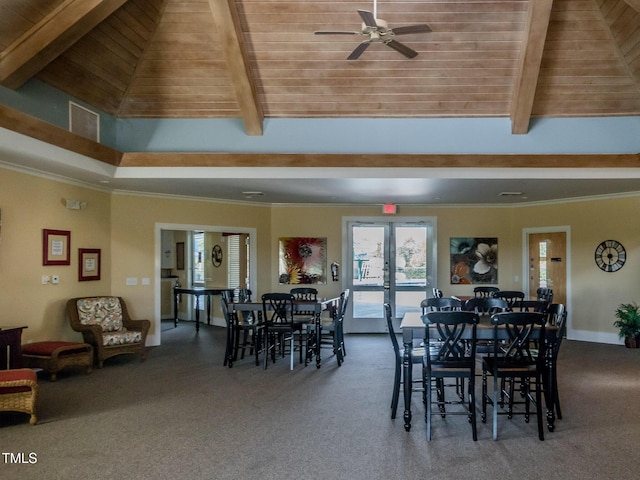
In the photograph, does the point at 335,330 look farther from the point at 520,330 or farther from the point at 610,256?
the point at 610,256

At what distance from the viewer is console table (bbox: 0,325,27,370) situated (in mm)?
5176

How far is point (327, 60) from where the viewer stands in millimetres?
6309

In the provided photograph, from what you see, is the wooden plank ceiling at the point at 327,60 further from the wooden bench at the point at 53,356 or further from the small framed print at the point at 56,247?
the wooden bench at the point at 53,356

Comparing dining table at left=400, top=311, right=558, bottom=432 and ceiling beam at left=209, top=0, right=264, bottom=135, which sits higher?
ceiling beam at left=209, top=0, right=264, bottom=135

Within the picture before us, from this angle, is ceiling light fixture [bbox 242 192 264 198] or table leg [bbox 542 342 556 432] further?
ceiling light fixture [bbox 242 192 264 198]

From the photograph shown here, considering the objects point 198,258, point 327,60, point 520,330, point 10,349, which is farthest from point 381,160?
point 198,258

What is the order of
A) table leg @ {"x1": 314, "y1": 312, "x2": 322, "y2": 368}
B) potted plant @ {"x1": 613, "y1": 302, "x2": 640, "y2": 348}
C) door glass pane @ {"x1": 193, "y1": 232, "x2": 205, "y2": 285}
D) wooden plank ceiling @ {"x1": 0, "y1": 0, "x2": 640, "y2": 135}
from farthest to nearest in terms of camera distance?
door glass pane @ {"x1": 193, "y1": 232, "x2": 205, "y2": 285}, potted plant @ {"x1": 613, "y1": 302, "x2": 640, "y2": 348}, table leg @ {"x1": 314, "y1": 312, "x2": 322, "y2": 368}, wooden plank ceiling @ {"x1": 0, "y1": 0, "x2": 640, "y2": 135}

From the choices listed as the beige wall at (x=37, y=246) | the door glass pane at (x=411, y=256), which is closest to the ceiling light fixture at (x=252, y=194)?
the beige wall at (x=37, y=246)

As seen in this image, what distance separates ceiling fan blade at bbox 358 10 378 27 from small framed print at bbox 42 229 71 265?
5099 mm

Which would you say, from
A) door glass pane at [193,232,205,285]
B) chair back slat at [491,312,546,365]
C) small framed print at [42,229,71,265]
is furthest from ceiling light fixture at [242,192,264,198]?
chair back slat at [491,312,546,365]

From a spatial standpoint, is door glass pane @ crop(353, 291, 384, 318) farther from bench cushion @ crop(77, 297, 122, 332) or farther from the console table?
the console table

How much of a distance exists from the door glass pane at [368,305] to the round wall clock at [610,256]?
4.11 m

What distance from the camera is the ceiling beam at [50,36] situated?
490cm

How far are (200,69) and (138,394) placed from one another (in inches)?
164
